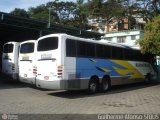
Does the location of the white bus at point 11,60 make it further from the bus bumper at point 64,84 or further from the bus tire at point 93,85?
the bus tire at point 93,85

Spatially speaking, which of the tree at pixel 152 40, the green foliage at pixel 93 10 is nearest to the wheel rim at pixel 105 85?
the tree at pixel 152 40

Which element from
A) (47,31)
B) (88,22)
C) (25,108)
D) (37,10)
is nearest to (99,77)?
(25,108)

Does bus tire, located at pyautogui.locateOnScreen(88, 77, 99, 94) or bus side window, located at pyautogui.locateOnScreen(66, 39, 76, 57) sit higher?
bus side window, located at pyautogui.locateOnScreen(66, 39, 76, 57)

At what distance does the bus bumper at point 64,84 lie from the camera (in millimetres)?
15594

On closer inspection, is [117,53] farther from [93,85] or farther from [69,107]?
[69,107]

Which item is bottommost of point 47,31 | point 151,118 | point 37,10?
point 151,118

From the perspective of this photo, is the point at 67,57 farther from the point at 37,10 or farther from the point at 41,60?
the point at 37,10

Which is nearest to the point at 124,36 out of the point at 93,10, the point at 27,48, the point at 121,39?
the point at 121,39

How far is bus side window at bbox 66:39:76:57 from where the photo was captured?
16078 millimetres

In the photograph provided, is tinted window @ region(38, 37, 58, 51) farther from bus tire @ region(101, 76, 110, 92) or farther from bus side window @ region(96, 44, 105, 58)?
bus tire @ region(101, 76, 110, 92)

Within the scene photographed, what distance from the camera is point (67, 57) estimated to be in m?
16.0

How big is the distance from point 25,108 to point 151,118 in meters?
4.68

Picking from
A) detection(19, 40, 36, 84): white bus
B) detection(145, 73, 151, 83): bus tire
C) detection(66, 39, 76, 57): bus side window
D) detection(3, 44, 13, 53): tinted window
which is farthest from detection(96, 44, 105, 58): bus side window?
detection(145, 73, 151, 83): bus tire

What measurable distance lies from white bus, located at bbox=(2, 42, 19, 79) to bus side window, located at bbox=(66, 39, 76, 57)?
19.8 ft
